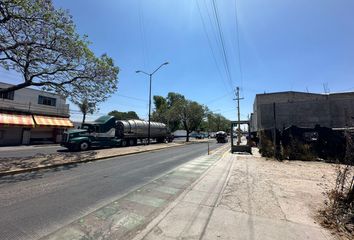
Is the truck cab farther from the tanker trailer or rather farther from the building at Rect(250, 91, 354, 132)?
the building at Rect(250, 91, 354, 132)

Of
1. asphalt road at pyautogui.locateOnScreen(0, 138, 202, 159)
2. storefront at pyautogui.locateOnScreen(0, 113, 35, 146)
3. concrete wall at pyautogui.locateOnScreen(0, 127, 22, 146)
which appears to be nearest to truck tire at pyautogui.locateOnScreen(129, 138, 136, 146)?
asphalt road at pyautogui.locateOnScreen(0, 138, 202, 159)

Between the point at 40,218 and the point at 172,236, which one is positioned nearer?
the point at 172,236

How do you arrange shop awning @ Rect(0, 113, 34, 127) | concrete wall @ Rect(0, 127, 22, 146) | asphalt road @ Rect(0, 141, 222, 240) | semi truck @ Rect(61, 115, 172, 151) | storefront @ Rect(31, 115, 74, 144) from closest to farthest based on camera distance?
asphalt road @ Rect(0, 141, 222, 240)
semi truck @ Rect(61, 115, 172, 151)
shop awning @ Rect(0, 113, 34, 127)
concrete wall @ Rect(0, 127, 22, 146)
storefront @ Rect(31, 115, 74, 144)

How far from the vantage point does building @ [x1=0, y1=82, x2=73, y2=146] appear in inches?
1003

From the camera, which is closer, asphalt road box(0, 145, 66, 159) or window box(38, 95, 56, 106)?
asphalt road box(0, 145, 66, 159)

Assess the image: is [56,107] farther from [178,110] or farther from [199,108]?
[199,108]

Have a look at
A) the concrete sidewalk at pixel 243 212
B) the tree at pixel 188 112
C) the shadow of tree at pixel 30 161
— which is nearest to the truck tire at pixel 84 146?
the shadow of tree at pixel 30 161

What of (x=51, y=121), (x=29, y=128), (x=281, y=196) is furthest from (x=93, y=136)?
(x=281, y=196)

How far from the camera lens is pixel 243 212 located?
16.0 ft

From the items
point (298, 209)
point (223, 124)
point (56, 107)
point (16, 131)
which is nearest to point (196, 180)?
point (298, 209)

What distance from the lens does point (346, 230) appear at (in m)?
3.99

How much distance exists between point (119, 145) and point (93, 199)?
19184mm

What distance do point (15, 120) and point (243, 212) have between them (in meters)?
30.4

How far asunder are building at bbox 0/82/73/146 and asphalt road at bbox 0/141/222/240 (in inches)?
741
